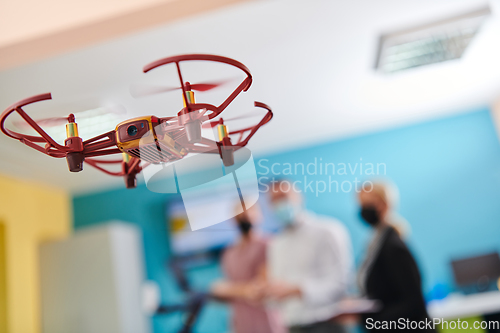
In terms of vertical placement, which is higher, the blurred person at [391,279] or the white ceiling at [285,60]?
the white ceiling at [285,60]

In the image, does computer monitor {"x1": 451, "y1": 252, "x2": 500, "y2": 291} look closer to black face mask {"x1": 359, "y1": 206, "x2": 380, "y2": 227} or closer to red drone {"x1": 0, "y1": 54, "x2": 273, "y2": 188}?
black face mask {"x1": 359, "y1": 206, "x2": 380, "y2": 227}

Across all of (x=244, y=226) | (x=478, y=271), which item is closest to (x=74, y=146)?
(x=244, y=226)

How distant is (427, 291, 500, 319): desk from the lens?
3021mm

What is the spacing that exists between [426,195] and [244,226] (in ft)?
6.52

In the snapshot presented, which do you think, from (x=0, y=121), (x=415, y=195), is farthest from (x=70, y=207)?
(x=0, y=121)

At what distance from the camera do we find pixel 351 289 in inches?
157

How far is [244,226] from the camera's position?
11.6 ft

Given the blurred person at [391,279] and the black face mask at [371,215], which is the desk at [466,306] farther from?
the blurred person at [391,279]

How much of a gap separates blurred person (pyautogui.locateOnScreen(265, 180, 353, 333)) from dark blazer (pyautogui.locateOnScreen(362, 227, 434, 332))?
0.66m

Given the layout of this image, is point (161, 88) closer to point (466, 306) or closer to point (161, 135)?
point (161, 135)

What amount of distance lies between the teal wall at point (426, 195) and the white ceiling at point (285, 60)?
820 mm

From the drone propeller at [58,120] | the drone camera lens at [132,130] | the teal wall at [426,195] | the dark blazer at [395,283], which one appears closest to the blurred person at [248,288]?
the teal wall at [426,195]

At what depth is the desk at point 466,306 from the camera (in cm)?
302

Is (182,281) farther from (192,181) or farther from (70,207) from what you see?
(192,181)
